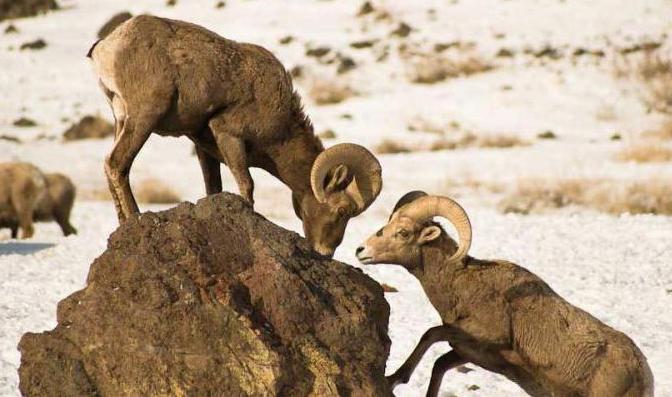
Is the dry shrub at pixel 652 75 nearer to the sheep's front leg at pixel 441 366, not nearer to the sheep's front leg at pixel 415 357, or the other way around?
the sheep's front leg at pixel 441 366

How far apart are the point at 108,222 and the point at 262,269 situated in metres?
13.5

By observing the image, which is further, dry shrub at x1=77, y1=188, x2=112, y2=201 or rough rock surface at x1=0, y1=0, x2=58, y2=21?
rough rock surface at x1=0, y1=0, x2=58, y2=21

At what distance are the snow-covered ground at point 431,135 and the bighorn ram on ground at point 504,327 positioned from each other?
4.81 feet

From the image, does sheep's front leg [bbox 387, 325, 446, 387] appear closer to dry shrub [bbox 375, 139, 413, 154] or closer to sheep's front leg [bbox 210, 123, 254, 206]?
sheep's front leg [bbox 210, 123, 254, 206]

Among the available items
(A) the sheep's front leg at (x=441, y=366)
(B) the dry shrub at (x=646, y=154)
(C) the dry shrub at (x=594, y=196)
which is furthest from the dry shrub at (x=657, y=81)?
(A) the sheep's front leg at (x=441, y=366)

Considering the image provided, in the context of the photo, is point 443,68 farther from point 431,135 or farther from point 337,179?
point 337,179

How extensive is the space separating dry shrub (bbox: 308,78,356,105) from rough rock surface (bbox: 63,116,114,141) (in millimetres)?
5258

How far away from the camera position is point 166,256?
752 cm

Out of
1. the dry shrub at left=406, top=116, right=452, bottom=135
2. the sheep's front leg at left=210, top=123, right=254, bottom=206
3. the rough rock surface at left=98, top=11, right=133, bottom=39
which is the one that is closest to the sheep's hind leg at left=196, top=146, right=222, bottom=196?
the sheep's front leg at left=210, top=123, right=254, bottom=206

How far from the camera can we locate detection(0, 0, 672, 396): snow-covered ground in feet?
44.0

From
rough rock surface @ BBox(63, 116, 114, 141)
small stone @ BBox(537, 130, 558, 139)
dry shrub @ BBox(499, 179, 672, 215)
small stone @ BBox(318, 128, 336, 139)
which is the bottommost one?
rough rock surface @ BBox(63, 116, 114, 141)

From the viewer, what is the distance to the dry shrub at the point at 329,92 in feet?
107

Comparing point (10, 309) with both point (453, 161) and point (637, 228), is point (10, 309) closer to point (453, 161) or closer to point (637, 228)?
point (637, 228)

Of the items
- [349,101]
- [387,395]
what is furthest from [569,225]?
[349,101]
